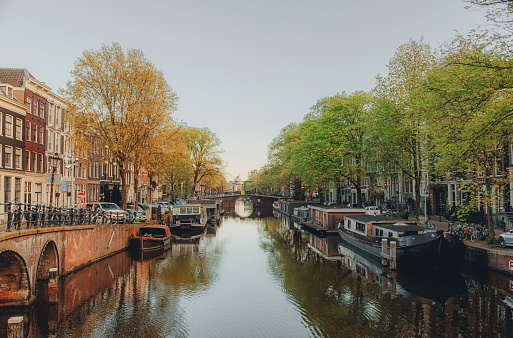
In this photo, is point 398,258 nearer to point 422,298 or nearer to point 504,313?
point 422,298

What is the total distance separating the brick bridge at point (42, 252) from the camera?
51.8 ft

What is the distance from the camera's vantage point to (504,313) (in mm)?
17344

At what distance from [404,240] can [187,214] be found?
30.2 m

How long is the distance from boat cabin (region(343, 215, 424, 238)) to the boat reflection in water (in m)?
2.43

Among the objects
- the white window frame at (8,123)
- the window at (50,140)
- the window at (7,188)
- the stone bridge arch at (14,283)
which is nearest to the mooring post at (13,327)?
the stone bridge arch at (14,283)

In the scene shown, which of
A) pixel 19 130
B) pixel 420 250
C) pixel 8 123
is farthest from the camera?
pixel 19 130

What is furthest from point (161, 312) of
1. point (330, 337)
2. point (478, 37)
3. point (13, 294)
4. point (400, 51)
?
point (400, 51)

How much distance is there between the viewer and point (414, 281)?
76.6 feet

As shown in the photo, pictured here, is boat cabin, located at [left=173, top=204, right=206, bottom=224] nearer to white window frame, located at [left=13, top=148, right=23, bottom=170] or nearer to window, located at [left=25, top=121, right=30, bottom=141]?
white window frame, located at [left=13, top=148, right=23, bottom=170]

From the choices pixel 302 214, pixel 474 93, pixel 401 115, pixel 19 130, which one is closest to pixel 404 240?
pixel 474 93

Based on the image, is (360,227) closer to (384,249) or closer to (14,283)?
(384,249)

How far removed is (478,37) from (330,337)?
14876mm

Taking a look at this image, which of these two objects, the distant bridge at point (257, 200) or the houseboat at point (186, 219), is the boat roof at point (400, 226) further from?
the distant bridge at point (257, 200)

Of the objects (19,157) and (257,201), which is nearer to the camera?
(19,157)
